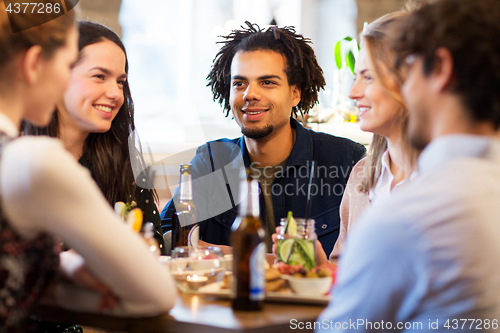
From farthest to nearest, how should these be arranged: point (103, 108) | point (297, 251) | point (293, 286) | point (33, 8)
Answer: point (103, 108), point (297, 251), point (293, 286), point (33, 8)

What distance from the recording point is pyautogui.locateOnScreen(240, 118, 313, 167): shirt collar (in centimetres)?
216

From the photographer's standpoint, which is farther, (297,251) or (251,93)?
(251,93)

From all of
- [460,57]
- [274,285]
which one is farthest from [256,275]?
[460,57]

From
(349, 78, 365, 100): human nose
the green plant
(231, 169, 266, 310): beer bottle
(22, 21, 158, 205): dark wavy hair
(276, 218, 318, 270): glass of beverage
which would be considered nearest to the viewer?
(231, 169, 266, 310): beer bottle

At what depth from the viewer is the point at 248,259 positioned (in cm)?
87

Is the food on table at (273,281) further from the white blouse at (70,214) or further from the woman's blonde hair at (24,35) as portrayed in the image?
the woman's blonde hair at (24,35)

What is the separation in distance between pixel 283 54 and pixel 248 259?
5.42 ft

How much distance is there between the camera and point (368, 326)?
Answer: 705 millimetres

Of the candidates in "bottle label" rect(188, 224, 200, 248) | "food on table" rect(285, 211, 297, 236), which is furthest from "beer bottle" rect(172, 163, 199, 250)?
"food on table" rect(285, 211, 297, 236)

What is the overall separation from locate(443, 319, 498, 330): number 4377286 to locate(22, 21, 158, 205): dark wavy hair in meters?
1.29

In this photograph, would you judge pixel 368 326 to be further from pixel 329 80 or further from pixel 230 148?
pixel 329 80

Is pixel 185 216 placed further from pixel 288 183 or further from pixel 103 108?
pixel 288 183

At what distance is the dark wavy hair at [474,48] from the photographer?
27.7 inches

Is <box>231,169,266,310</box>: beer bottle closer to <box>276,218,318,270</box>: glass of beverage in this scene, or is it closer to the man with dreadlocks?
<box>276,218,318,270</box>: glass of beverage
